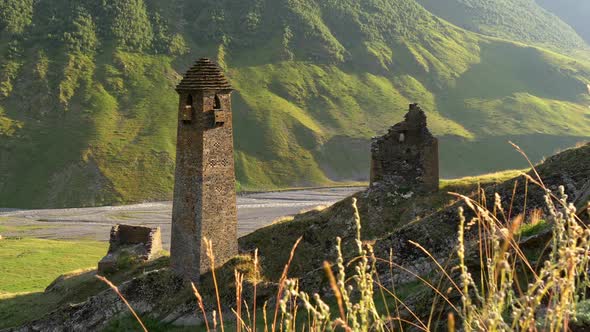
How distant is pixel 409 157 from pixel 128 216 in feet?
222

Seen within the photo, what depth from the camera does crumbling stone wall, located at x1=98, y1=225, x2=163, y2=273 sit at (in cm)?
3444

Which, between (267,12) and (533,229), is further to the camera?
(267,12)

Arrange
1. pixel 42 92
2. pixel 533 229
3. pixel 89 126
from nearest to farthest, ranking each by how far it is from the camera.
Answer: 1. pixel 533 229
2. pixel 89 126
3. pixel 42 92

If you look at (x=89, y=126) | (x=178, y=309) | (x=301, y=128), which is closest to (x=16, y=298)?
(x=178, y=309)

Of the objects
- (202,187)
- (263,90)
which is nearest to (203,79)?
(202,187)

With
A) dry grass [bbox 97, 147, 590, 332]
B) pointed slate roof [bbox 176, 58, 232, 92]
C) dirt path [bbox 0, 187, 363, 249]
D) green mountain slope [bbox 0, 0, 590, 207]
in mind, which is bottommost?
dirt path [bbox 0, 187, 363, 249]

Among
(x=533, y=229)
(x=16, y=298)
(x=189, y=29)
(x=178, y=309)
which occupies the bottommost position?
(x=16, y=298)

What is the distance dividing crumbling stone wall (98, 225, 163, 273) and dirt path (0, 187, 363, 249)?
2801 cm

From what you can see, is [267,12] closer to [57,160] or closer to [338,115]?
[338,115]

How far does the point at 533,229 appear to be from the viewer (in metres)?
8.91

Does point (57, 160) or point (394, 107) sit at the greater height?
point (394, 107)

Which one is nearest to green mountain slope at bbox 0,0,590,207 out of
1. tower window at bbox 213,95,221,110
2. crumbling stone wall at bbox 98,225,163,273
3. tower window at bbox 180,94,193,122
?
crumbling stone wall at bbox 98,225,163,273

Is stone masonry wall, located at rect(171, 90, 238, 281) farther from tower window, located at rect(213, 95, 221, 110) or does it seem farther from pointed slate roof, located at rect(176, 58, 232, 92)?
pointed slate roof, located at rect(176, 58, 232, 92)

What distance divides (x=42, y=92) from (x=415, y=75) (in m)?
107
